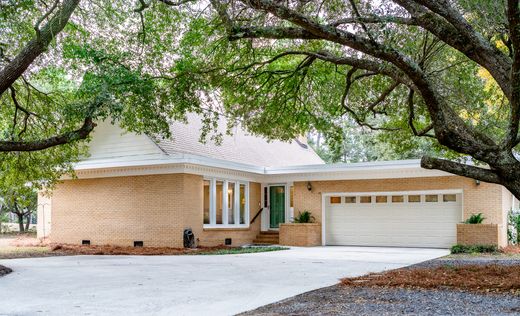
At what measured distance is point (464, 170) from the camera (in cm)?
888

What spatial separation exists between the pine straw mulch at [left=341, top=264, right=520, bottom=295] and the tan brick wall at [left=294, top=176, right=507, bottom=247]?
809 centimetres

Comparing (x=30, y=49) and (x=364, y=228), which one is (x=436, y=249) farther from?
(x=30, y=49)

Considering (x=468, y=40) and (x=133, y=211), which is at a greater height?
(x=468, y=40)

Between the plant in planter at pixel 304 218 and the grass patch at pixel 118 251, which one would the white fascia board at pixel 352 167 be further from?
the grass patch at pixel 118 251

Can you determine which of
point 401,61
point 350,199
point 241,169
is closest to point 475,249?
point 350,199

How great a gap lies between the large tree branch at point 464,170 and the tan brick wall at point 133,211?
1204cm

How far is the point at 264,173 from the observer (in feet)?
75.9

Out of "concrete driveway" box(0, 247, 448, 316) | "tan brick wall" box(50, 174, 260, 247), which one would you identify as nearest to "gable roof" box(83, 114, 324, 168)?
"tan brick wall" box(50, 174, 260, 247)

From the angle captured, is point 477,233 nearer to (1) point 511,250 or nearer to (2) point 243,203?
(1) point 511,250

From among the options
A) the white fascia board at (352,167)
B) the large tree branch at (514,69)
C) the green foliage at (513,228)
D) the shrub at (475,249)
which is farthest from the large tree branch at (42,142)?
the green foliage at (513,228)

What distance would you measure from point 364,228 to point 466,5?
489 inches

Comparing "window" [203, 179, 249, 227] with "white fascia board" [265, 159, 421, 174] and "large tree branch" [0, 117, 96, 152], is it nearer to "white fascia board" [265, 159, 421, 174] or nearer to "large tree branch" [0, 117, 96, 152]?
"white fascia board" [265, 159, 421, 174]

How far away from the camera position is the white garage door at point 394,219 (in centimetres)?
2070

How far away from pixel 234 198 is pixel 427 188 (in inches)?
292
